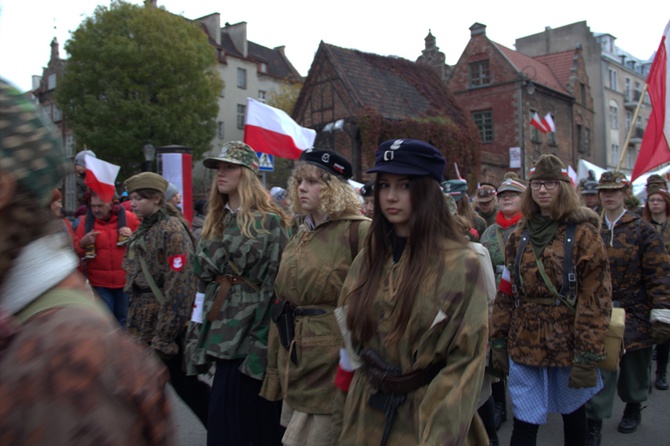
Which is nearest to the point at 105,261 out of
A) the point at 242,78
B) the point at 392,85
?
the point at 392,85

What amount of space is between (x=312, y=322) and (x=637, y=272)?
3269mm

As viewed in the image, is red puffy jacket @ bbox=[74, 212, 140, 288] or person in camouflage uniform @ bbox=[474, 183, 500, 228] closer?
red puffy jacket @ bbox=[74, 212, 140, 288]

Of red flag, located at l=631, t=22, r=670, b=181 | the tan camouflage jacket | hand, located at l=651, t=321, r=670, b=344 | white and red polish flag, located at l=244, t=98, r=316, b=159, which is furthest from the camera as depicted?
white and red polish flag, located at l=244, t=98, r=316, b=159

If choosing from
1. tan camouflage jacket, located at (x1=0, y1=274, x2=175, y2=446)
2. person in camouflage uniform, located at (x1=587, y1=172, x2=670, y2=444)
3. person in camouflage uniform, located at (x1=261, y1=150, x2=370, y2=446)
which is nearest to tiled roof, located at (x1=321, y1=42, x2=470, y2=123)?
person in camouflage uniform, located at (x1=587, y1=172, x2=670, y2=444)

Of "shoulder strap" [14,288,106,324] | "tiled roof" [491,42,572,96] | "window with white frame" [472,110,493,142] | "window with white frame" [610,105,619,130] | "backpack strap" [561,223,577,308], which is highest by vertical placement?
"tiled roof" [491,42,572,96]

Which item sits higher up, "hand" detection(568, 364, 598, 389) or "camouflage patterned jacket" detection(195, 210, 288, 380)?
"camouflage patterned jacket" detection(195, 210, 288, 380)

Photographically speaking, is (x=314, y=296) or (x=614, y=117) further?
(x=614, y=117)

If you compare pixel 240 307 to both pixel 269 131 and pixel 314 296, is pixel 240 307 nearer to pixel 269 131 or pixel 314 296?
pixel 314 296

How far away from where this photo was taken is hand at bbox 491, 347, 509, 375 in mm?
4203

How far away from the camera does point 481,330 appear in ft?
7.45

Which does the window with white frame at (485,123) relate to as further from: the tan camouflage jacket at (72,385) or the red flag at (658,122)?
the tan camouflage jacket at (72,385)

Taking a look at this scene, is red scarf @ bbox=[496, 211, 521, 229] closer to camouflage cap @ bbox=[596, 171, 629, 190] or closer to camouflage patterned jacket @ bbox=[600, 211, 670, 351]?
camouflage cap @ bbox=[596, 171, 629, 190]

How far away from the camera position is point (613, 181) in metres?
5.36

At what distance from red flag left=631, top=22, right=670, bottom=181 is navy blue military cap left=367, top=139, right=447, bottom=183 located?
4822 mm
